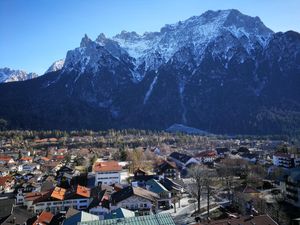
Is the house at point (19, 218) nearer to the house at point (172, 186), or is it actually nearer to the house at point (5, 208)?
the house at point (5, 208)

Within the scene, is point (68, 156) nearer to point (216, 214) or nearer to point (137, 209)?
point (137, 209)

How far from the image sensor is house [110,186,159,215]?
48053 mm

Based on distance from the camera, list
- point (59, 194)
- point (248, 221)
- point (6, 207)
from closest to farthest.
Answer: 1. point (248, 221)
2. point (6, 207)
3. point (59, 194)

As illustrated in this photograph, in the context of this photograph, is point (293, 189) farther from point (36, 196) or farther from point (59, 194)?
point (36, 196)

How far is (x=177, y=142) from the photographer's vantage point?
139875 millimetres

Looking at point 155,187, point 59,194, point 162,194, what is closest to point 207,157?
point 155,187

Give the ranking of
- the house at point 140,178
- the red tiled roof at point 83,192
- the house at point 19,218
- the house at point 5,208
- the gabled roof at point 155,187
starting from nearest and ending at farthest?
1. the house at point 19,218
2. the house at point 5,208
3. the red tiled roof at point 83,192
4. the gabled roof at point 155,187
5. the house at point 140,178

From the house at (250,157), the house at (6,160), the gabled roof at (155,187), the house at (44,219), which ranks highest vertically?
the house at (250,157)

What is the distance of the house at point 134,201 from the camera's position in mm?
48053

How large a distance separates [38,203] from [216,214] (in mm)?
25814

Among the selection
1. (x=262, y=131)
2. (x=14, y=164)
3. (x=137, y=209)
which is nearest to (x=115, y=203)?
(x=137, y=209)

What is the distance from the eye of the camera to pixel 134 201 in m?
48.8

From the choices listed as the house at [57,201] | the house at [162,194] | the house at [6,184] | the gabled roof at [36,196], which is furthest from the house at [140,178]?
the house at [6,184]

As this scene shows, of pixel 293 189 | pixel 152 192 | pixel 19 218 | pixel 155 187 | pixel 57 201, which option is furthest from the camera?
pixel 155 187
